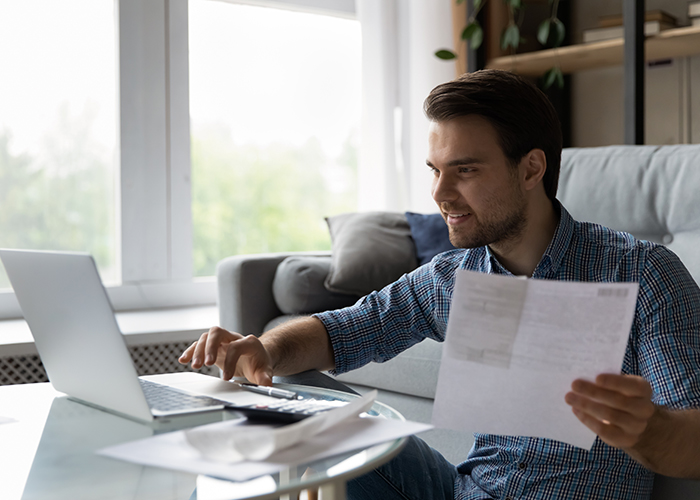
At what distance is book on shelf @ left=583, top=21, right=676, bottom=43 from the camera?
250cm

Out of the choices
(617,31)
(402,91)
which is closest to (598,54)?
(617,31)

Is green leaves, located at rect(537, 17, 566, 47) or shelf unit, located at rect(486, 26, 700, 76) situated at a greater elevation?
green leaves, located at rect(537, 17, 566, 47)

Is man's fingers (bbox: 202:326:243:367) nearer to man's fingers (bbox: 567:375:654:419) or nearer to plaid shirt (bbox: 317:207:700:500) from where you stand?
plaid shirt (bbox: 317:207:700:500)

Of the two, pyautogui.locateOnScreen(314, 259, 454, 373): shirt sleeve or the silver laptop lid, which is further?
pyautogui.locateOnScreen(314, 259, 454, 373): shirt sleeve

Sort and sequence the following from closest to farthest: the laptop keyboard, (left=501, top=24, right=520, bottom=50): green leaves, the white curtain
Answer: the laptop keyboard
(left=501, top=24, right=520, bottom=50): green leaves
the white curtain

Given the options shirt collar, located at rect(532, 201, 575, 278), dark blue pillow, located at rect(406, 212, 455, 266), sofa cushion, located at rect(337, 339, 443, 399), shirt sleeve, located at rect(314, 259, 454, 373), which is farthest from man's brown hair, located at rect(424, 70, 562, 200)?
dark blue pillow, located at rect(406, 212, 455, 266)

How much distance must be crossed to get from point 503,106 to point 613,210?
0.80m

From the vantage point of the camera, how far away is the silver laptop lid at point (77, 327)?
2.35 feet

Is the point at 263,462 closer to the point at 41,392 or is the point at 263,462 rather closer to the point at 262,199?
the point at 41,392

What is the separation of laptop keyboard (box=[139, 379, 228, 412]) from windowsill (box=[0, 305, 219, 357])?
4.18 ft

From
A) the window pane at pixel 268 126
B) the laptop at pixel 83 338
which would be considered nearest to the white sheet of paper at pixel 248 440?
the laptop at pixel 83 338

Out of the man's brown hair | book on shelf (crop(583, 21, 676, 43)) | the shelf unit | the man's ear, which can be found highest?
book on shelf (crop(583, 21, 676, 43))

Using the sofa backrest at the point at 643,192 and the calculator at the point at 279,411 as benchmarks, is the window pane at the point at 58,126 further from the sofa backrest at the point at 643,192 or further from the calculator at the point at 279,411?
the calculator at the point at 279,411

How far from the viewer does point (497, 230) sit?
43.2 inches
